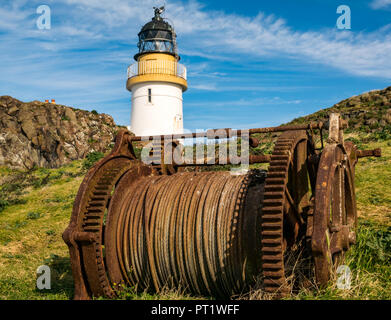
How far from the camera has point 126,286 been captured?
5727 mm

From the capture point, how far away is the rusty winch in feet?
15.5

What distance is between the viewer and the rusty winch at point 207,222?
4715 mm

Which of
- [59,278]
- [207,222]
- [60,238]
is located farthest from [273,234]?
[60,238]

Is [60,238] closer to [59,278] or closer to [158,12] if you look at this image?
[59,278]

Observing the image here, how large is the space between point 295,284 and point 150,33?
28.2 meters

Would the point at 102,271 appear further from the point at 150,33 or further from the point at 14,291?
the point at 150,33

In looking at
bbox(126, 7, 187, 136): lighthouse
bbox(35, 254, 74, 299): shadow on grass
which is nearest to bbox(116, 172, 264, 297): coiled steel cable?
bbox(35, 254, 74, 299): shadow on grass

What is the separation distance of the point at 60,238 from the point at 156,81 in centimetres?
2214

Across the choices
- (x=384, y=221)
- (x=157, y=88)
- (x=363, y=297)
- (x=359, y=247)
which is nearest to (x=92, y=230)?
(x=363, y=297)

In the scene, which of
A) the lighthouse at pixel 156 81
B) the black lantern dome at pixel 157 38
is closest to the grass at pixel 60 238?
the lighthouse at pixel 156 81

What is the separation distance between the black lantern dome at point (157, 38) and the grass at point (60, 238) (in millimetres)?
16393

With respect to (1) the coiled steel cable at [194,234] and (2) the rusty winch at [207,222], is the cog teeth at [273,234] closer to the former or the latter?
(2) the rusty winch at [207,222]

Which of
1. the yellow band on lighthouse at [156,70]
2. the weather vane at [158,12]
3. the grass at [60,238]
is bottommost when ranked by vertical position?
the grass at [60,238]

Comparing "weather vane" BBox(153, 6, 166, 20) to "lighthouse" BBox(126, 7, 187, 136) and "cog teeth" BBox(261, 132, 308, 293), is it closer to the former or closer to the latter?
"lighthouse" BBox(126, 7, 187, 136)
